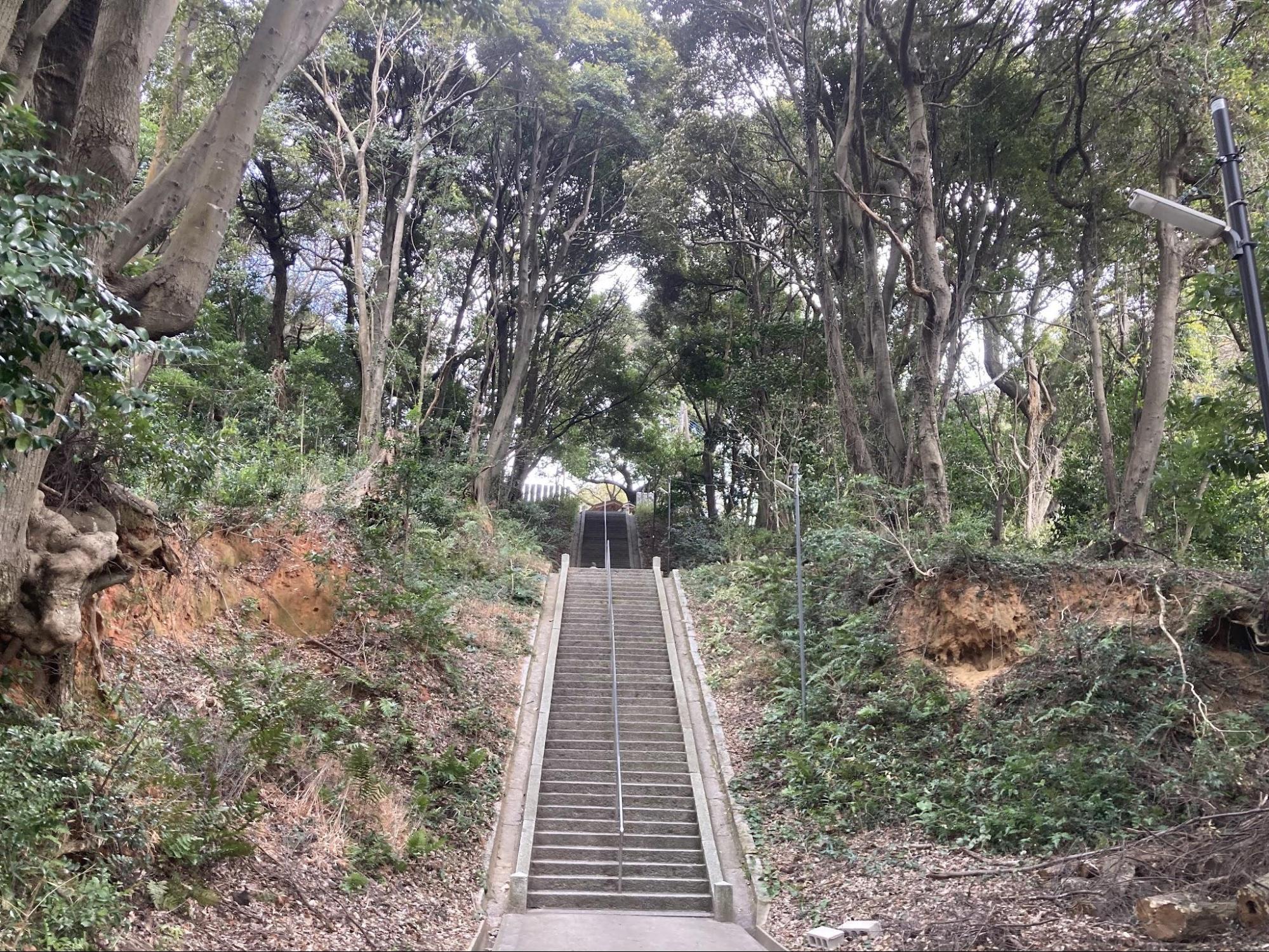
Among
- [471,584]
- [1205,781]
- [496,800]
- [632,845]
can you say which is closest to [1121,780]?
[1205,781]

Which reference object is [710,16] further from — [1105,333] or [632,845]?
[632,845]

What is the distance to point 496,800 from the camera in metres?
10.9

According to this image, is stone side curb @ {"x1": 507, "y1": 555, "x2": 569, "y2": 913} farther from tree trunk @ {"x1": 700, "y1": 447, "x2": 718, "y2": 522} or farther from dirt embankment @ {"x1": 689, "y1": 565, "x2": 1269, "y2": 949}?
tree trunk @ {"x1": 700, "y1": 447, "x2": 718, "y2": 522}

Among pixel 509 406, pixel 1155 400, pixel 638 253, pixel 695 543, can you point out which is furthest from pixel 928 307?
pixel 638 253

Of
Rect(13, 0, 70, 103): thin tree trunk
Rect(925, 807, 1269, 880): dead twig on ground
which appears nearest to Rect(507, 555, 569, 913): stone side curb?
Rect(925, 807, 1269, 880): dead twig on ground

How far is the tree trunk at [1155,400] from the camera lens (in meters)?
12.4

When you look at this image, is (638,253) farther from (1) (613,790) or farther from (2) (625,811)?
(2) (625,811)

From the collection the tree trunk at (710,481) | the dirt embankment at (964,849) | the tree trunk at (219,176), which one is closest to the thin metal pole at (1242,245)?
the dirt embankment at (964,849)

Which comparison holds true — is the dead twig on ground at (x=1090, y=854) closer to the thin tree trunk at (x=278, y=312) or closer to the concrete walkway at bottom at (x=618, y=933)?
the concrete walkway at bottom at (x=618, y=933)

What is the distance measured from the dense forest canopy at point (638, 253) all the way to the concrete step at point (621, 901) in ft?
17.4

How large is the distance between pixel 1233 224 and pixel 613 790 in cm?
906

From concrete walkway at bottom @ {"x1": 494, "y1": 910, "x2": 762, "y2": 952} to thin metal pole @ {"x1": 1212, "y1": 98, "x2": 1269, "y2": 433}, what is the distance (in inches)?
242

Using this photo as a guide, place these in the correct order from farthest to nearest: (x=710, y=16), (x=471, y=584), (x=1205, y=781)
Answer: (x=710, y=16)
(x=471, y=584)
(x=1205, y=781)

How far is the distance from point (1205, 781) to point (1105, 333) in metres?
12.5
